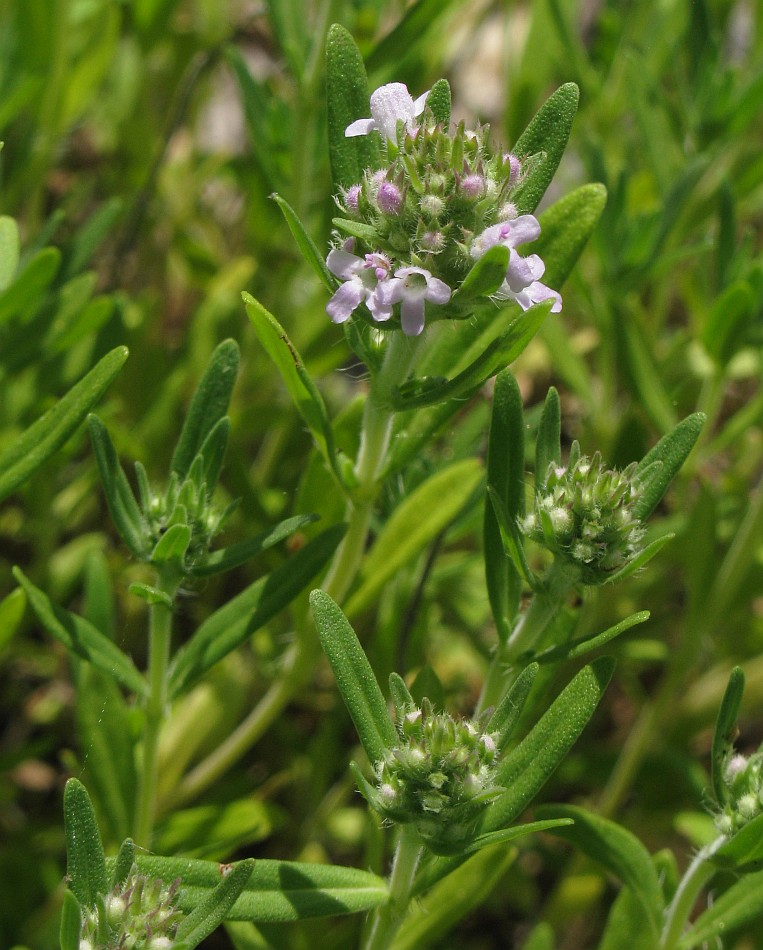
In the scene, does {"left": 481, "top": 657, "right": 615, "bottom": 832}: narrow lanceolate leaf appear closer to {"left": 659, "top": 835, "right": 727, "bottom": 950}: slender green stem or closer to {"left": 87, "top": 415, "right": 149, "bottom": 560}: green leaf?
{"left": 659, "top": 835, "right": 727, "bottom": 950}: slender green stem

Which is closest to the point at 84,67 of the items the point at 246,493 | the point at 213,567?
the point at 246,493

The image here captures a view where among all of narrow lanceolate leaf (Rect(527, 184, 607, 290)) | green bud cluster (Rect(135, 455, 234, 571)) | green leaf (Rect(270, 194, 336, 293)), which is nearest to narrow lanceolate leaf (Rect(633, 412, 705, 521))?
narrow lanceolate leaf (Rect(527, 184, 607, 290))

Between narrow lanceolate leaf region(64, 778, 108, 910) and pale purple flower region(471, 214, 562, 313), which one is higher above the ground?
pale purple flower region(471, 214, 562, 313)

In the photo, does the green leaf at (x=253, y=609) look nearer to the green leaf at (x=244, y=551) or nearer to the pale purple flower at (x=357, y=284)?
the green leaf at (x=244, y=551)

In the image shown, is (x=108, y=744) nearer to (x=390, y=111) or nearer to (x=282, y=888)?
(x=282, y=888)

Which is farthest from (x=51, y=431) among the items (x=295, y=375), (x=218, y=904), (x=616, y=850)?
(x=616, y=850)
